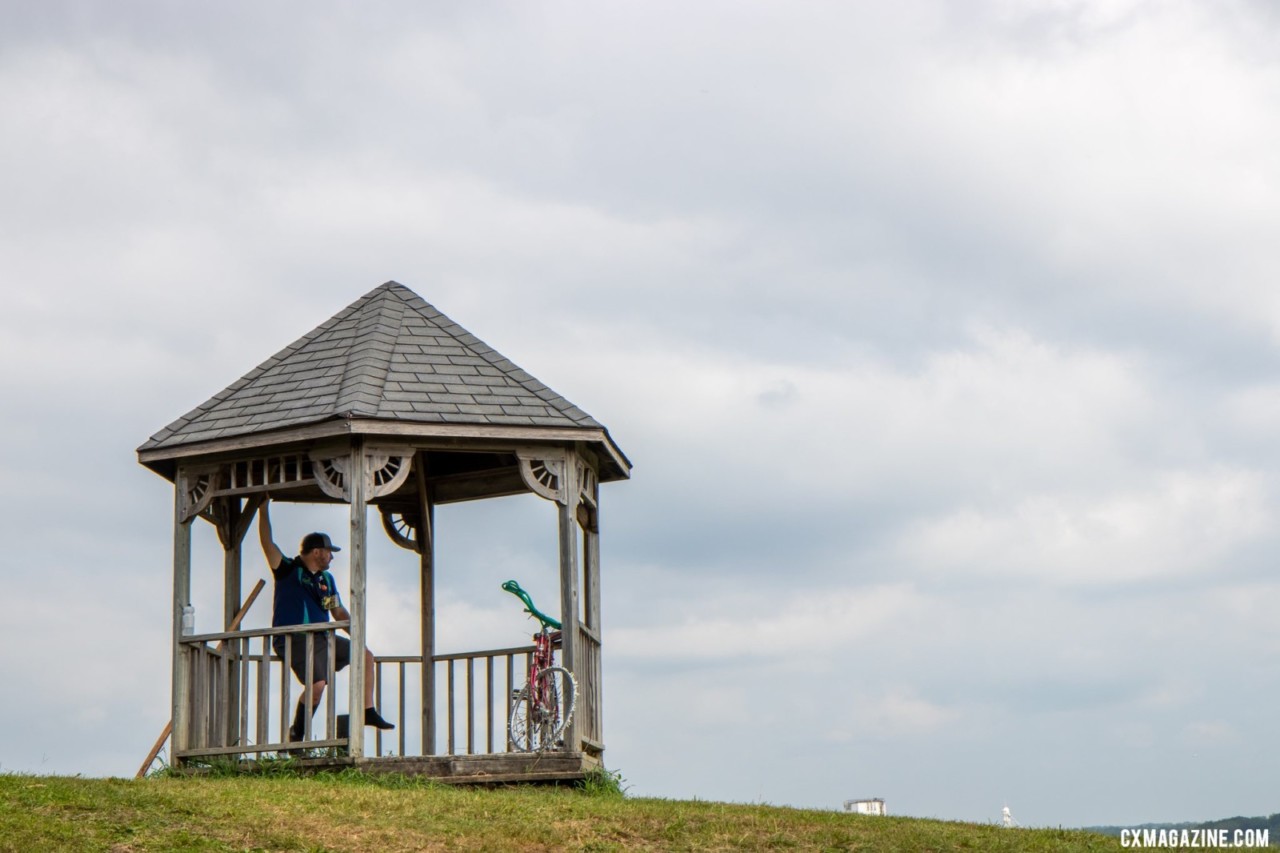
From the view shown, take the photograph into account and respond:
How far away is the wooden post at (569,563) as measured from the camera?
16.7 meters

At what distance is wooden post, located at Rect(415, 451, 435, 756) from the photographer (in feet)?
62.3

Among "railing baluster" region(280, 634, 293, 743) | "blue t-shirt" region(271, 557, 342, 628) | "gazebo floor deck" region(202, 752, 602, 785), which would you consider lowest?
"gazebo floor deck" region(202, 752, 602, 785)

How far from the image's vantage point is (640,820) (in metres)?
13.6

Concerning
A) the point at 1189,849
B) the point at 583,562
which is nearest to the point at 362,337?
the point at 583,562

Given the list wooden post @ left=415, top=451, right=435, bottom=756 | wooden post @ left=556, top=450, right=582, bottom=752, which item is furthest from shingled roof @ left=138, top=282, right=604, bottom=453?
wooden post @ left=415, top=451, right=435, bottom=756

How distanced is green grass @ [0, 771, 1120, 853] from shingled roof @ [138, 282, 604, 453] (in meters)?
3.61

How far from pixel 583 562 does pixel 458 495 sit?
229 centimetres

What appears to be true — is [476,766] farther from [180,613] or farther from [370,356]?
[370,356]

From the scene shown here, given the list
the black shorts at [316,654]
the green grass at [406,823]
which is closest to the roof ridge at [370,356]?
the black shorts at [316,654]

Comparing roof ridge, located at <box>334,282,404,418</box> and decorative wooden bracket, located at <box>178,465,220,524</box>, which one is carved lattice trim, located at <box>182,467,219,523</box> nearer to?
decorative wooden bracket, located at <box>178,465,220,524</box>

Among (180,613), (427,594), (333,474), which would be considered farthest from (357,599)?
(427,594)

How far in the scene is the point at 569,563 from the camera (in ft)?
55.4

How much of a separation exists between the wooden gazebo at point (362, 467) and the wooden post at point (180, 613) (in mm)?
17

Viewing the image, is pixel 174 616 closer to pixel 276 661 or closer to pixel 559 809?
pixel 276 661
